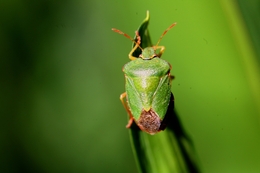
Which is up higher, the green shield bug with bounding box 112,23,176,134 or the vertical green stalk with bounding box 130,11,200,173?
the green shield bug with bounding box 112,23,176,134

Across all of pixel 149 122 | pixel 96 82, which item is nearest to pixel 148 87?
pixel 149 122

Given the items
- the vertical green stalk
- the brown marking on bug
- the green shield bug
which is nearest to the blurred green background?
the green shield bug

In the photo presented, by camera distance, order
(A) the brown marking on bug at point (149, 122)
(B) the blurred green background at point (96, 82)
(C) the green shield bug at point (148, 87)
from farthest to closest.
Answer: (B) the blurred green background at point (96, 82) < (C) the green shield bug at point (148, 87) < (A) the brown marking on bug at point (149, 122)

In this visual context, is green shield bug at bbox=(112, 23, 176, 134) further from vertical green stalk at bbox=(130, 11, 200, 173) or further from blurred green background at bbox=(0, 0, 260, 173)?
blurred green background at bbox=(0, 0, 260, 173)

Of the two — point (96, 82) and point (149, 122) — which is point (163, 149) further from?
point (96, 82)

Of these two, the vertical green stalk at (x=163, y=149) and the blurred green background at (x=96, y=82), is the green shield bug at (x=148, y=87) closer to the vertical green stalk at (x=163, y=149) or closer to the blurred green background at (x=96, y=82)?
the vertical green stalk at (x=163, y=149)

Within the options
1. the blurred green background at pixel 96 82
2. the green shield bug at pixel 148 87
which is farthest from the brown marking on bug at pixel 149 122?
the blurred green background at pixel 96 82

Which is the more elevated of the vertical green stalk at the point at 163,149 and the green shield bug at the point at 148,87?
the green shield bug at the point at 148,87

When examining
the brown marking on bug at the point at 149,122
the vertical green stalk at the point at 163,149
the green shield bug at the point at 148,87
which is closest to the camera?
the vertical green stalk at the point at 163,149
